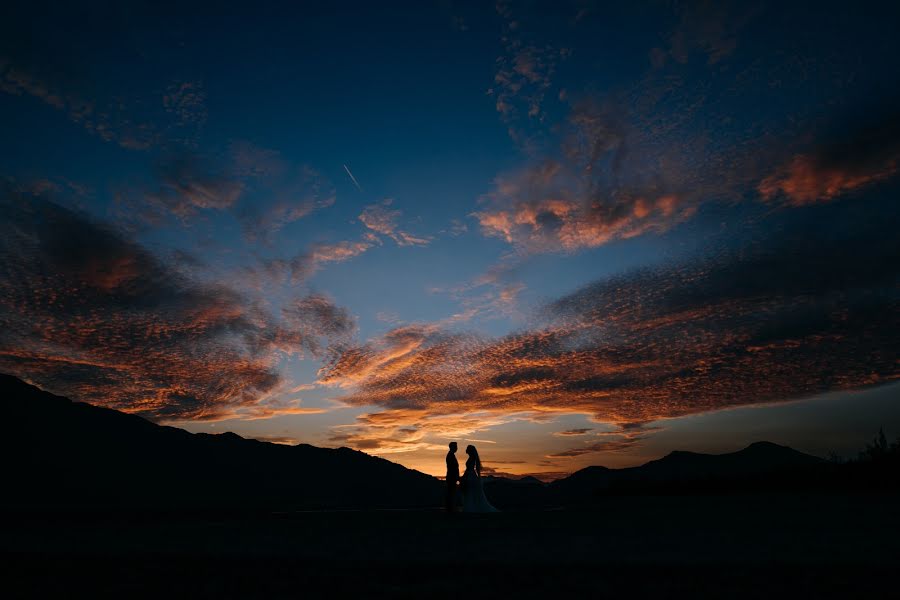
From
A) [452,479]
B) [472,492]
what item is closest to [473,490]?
[472,492]

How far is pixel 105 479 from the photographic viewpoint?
178250 millimetres

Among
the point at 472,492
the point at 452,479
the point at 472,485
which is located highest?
the point at 452,479

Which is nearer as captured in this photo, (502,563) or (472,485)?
(502,563)

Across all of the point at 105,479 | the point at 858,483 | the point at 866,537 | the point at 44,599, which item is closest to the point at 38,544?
the point at 44,599

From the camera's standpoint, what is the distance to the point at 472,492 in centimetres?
2091

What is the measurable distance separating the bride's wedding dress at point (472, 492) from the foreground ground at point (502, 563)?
30.0 ft

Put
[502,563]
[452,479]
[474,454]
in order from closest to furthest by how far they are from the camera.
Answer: [502,563] → [474,454] → [452,479]

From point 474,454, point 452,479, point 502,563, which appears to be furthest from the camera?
point 452,479

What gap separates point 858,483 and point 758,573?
33.2 meters

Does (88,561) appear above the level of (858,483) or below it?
below

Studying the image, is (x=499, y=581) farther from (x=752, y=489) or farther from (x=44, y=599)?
(x=752, y=489)

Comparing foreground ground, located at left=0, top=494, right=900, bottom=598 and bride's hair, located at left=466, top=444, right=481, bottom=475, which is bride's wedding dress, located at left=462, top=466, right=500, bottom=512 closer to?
bride's hair, located at left=466, top=444, right=481, bottom=475

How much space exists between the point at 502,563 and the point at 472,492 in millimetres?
14496

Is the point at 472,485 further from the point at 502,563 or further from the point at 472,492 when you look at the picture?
the point at 502,563
